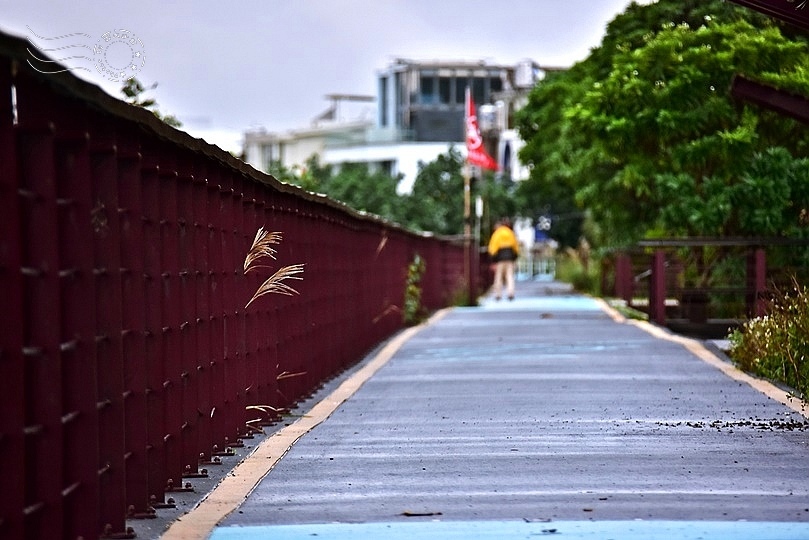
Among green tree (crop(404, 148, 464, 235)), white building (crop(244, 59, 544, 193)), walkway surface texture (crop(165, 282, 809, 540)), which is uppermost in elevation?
white building (crop(244, 59, 544, 193))

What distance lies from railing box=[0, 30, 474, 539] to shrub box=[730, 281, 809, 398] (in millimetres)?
4309

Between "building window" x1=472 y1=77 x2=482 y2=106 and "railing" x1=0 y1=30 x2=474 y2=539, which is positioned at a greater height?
"building window" x1=472 y1=77 x2=482 y2=106

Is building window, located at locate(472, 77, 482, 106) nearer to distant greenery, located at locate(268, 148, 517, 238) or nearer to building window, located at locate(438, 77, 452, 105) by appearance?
building window, located at locate(438, 77, 452, 105)

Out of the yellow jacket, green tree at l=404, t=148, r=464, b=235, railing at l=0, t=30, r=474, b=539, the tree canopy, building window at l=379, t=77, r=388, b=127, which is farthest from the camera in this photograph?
building window at l=379, t=77, r=388, b=127

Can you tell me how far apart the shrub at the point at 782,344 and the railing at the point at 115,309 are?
14.1 ft

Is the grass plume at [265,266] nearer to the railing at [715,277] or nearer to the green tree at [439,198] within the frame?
the railing at [715,277]

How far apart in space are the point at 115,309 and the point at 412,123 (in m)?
104

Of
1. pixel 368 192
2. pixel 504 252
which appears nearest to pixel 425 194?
pixel 368 192

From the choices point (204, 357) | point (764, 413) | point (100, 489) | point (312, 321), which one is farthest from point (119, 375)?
Result: point (312, 321)

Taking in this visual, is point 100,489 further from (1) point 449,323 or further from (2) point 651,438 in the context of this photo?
(1) point 449,323

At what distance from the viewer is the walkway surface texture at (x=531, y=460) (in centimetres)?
743

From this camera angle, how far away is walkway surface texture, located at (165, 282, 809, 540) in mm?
7434

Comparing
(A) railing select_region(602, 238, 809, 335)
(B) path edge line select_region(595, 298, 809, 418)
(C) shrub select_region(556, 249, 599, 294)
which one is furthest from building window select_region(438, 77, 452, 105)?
(B) path edge line select_region(595, 298, 809, 418)

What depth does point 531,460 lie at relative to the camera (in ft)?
31.7
